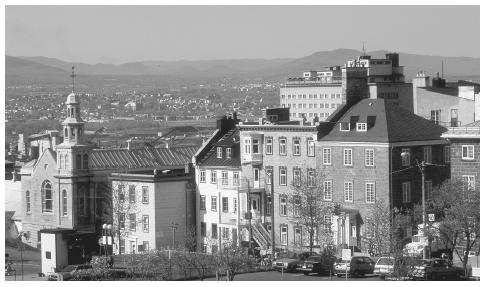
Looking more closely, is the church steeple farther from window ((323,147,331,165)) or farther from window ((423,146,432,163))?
window ((423,146,432,163))

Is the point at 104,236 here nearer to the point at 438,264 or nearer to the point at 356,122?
the point at 356,122

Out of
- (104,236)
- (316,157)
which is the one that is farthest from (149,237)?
(316,157)

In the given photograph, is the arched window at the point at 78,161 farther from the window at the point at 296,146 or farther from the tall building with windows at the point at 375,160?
the tall building with windows at the point at 375,160

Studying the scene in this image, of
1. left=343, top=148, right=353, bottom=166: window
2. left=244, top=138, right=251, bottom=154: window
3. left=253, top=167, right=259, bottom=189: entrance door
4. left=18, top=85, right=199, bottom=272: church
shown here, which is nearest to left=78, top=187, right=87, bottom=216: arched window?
left=18, top=85, right=199, bottom=272: church

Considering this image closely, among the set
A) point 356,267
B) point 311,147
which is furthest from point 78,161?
point 356,267

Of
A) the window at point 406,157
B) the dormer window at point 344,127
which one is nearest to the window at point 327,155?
the dormer window at point 344,127
